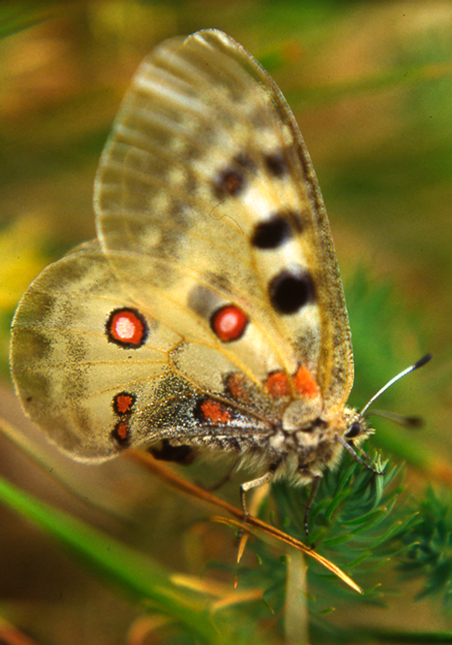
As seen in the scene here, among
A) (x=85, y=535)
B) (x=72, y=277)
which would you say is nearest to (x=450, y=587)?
(x=85, y=535)

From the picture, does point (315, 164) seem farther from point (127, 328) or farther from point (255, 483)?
point (255, 483)

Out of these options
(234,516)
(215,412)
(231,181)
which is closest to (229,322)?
(215,412)

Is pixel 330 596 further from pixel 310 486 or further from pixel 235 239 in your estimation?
pixel 235 239

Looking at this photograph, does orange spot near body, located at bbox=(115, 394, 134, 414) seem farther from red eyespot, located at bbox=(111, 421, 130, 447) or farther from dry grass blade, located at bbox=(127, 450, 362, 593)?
dry grass blade, located at bbox=(127, 450, 362, 593)

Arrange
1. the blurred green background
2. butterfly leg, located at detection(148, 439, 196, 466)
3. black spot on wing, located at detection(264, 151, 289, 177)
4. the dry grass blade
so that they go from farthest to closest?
1. the blurred green background
2. butterfly leg, located at detection(148, 439, 196, 466)
3. black spot on wing, located at detection(264, 151, 289, 177)
4. the dry grass blade

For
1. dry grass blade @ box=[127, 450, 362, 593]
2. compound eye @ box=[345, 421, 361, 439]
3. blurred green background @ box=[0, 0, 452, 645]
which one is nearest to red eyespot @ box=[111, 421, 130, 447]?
dry grass blade @ box=[127, 450, 362, 593]

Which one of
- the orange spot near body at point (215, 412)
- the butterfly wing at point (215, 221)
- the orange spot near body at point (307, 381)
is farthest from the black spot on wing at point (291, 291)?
the orange spot near body at point (215, 412)

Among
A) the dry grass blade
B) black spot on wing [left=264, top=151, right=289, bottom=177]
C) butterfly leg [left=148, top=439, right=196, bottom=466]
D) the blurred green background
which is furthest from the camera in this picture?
the blurred green background
